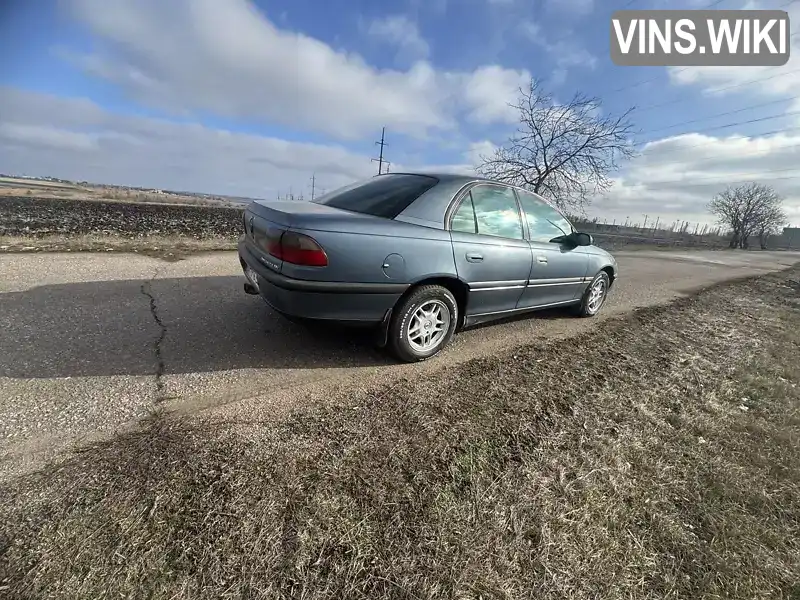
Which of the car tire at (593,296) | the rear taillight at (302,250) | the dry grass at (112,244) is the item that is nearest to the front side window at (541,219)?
the car tire at (593,296)

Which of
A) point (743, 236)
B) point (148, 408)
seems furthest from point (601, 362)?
point (743, 236)

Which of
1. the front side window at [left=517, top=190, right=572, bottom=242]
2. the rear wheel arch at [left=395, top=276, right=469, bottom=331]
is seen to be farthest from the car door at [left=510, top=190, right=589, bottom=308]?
the rear wheel arch at [left=395, top=276, right=469, bottom=331]

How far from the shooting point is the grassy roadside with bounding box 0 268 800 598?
4.11 ft

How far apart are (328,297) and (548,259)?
102 inches

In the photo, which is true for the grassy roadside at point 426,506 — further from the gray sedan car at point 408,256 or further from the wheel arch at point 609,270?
the wheel arch at point 609,270

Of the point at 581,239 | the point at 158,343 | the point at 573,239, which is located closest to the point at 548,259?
the point at 573,239

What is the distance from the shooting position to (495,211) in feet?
11.3

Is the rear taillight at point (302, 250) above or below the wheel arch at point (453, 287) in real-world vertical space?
above

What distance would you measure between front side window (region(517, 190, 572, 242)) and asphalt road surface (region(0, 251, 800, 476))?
1.13 meters

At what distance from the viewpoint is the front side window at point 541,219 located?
3.77 metres

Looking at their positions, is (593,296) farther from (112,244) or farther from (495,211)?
(112,244)

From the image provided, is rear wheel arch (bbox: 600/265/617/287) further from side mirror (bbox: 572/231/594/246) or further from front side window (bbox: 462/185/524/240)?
front side window (bbox: 462/185/524/240)

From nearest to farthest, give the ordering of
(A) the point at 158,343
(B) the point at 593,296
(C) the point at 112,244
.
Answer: (A) the point at 158,343 < (B) the point at 593,296 < (C) the point at 112,244

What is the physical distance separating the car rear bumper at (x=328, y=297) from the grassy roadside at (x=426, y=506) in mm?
600
